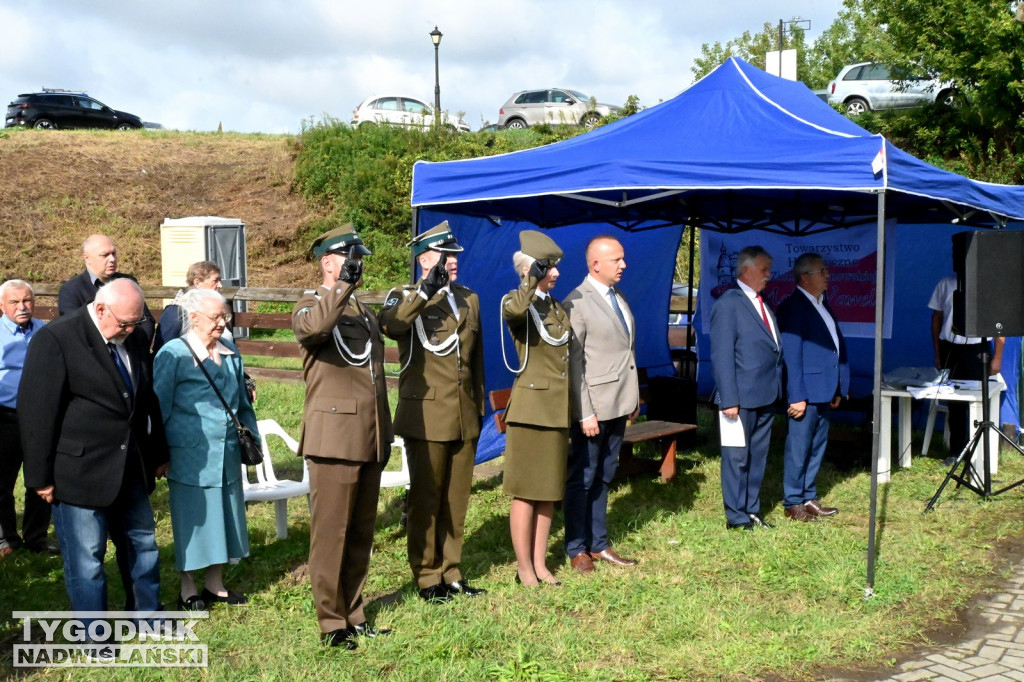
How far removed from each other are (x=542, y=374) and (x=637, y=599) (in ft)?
4.03

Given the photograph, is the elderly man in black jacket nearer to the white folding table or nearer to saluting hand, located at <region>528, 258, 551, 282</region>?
saluting hand, located at <region>528, 258, 551, 282</region>

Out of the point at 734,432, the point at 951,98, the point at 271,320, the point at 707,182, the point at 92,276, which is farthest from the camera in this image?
the point at 951,98

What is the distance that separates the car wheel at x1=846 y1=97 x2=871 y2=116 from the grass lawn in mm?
18931

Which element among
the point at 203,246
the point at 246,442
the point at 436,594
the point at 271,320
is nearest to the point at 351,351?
the point at 246,442

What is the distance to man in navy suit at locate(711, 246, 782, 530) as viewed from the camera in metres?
6.09

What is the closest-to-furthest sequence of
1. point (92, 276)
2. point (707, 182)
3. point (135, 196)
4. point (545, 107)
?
1. point (707, 182)
2. point (92, 276)
3. point (135, 196)
4. point (545, 107)

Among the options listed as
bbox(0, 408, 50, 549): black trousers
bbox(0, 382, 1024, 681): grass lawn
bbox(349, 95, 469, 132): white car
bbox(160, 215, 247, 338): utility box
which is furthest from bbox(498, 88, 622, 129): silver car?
bbox(0, 408, 50, 549): black trousers

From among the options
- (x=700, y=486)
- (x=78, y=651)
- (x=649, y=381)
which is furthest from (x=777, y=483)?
(x=78, y=651)

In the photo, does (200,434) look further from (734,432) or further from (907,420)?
(907,420)

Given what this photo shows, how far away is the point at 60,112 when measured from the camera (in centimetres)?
2778

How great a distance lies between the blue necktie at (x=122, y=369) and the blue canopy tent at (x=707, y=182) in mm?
2406

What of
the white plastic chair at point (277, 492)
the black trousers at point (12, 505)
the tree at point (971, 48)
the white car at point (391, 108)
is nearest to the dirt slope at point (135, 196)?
the white car at point (391, 108)

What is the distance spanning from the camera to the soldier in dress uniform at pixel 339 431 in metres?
4.19

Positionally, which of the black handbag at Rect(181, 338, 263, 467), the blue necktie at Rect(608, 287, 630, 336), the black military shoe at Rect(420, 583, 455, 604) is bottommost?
the black military shoe at Rect(420, 583, 455, 604)
